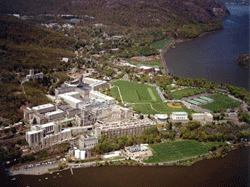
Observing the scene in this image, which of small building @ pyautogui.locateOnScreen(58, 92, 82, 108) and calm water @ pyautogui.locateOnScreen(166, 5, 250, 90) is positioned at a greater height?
calm water @ pyautogui.locateOnScreen(166, 5, 250, 90)

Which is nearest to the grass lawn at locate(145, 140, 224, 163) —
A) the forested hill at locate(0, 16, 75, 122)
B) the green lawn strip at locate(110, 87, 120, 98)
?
the green lawn strip at locate(110, 87, 120, 98)

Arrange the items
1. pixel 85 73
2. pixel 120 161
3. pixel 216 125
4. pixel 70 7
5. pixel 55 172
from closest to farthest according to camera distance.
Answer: pixel 55 172 < pixel 120 161 < pixel 216 125 < pixel 85 73 < pixel 70 7

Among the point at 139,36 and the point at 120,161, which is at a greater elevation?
the point at 139,36

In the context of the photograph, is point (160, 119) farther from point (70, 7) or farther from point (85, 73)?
point (70, 7)

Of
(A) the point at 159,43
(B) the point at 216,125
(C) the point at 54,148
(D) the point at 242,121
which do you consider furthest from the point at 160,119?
(A) the point at 159,43

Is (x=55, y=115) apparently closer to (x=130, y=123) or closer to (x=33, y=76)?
(x=130, y=123)

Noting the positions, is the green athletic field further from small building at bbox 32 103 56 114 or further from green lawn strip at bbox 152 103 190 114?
small building at bbox 32 103 56 114

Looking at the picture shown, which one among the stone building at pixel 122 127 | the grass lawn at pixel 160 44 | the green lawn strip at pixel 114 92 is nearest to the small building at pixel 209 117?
the stone building at pixel 122 127
